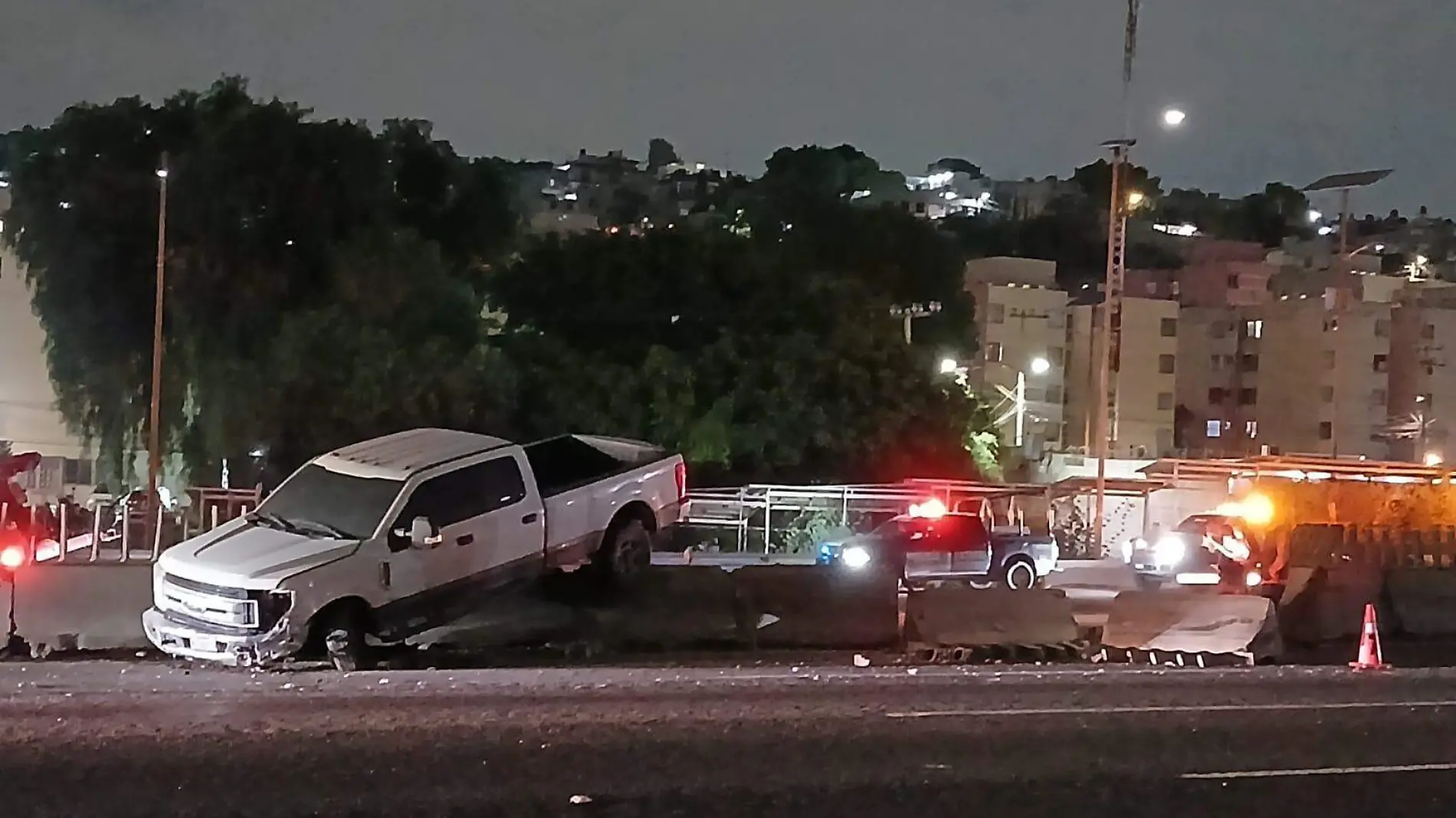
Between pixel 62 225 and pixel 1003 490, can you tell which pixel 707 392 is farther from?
pixel 62 225

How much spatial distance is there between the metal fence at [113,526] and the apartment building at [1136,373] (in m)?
42.7

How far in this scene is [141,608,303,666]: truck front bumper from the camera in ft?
51.5

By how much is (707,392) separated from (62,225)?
1753 cm

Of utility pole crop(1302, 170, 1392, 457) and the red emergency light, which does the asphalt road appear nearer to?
the red emergency light

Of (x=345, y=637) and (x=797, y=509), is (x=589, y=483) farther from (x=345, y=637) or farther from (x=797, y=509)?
(x=797, y=509)

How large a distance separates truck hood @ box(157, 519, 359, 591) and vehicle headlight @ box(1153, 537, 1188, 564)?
1937cm

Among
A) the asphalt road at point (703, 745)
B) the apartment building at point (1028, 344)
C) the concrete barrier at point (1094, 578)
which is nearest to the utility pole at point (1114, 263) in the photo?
the concrete barrier at point (1094, 578)

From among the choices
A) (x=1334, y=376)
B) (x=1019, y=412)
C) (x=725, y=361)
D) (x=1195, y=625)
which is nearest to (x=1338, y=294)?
(x=1334, y=376)

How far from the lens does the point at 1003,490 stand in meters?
42.8

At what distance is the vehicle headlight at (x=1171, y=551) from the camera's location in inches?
1243

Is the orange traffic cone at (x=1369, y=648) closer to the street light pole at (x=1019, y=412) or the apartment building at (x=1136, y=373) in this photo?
the street light pole at (x=1019, y=412)

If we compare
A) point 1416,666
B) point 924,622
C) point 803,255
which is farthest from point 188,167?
point 1416,666

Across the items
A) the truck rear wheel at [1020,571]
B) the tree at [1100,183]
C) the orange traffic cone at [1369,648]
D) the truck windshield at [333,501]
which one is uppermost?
the tree at [1100,183]

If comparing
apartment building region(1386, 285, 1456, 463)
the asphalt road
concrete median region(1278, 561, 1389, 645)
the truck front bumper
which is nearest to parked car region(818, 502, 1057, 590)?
concrete median region(1278, 561, 1389, 645)
